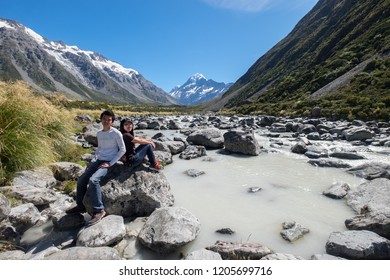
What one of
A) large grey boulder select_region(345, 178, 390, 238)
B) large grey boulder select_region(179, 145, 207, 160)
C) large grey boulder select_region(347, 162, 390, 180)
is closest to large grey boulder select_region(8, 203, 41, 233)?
large grey boulder select_region(345, 178, 390, 238)

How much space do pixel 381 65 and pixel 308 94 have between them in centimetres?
1630

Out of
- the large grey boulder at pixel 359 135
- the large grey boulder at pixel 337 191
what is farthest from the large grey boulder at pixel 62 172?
the large grey boulder at pixel 359 135

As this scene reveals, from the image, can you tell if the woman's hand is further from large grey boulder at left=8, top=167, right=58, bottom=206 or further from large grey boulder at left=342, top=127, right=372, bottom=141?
large grey boulder at left=342, top=127, right=372, bottom=141

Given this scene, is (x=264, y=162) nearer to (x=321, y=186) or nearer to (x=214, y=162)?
(x=214, y=162)

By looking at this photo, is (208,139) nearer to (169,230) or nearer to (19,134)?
(19,134)

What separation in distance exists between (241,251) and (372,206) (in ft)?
13.7

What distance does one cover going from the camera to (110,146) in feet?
26.6

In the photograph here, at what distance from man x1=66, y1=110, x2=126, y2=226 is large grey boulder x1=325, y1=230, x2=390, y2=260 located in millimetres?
5467

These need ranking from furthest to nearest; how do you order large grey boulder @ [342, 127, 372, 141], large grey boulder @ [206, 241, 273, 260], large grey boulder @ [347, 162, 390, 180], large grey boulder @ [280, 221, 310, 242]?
1. large grey boulder @ [342, 127, 372, 141]
2. large grey boulder @ [347, 162, 390, 180]
3. large grey boulder @ [280, 221, 310, 242]
4. large grey boulder @ [206, 241, 273, 260]

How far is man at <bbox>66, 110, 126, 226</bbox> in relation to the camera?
7.31 m

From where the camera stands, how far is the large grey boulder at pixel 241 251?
5.57 metres

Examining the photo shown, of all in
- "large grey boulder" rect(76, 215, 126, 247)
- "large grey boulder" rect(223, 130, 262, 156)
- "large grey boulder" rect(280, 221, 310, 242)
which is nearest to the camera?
"large grey boulder" rect(76, 215, 126, 247)

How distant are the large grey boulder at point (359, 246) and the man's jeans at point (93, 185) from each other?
552 centimetres

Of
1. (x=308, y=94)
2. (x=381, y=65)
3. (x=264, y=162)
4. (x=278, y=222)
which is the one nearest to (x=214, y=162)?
(x=264, y=162)
